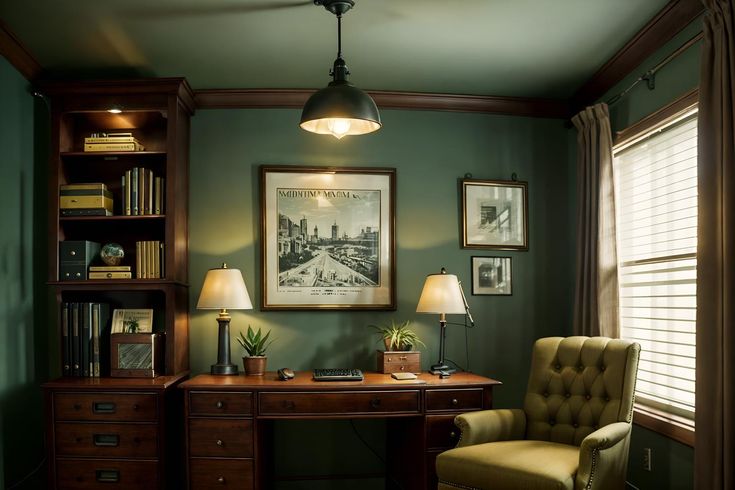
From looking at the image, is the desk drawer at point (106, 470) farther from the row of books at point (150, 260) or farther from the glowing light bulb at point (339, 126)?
the glowing light bulb at point (339, 126)

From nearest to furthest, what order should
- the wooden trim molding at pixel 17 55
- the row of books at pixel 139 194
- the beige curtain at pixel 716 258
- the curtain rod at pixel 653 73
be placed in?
the beige curtain at pixel 716 258 < the curtain rod at pixel 653 73 < the wooden trim molding at pixel 17 55 < the row of books at pixel 139 194

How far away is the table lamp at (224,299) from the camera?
3.63 metres

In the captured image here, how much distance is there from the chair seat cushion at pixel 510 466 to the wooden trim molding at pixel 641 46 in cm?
206

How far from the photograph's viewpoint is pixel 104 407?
3416mm

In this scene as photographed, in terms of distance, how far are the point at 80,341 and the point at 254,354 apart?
980 millimetres

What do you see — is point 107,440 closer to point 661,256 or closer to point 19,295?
point 19,295

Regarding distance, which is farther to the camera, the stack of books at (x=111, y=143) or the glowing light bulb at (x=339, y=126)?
the stack of books at (x=111, y=143)

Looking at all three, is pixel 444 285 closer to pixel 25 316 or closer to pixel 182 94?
pixel 182 94

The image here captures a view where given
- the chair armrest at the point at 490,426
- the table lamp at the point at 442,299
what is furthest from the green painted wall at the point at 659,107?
the table lamp at the point at 442,299

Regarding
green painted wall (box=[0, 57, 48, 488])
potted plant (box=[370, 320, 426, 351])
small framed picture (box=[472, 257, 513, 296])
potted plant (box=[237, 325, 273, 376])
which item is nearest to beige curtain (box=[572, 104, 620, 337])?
small framed picture (box=[472, 257, 513, 296])

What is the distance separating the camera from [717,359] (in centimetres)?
259

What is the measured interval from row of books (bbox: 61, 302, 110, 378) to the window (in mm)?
2988

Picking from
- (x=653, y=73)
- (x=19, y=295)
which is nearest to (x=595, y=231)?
(x=653, y=73)

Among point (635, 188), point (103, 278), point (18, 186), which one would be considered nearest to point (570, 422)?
point (635, 188)
